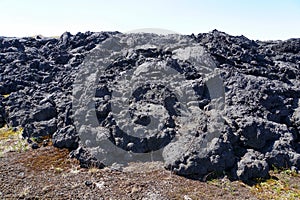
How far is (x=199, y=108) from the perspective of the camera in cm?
1942

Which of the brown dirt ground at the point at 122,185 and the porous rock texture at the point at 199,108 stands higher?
the porous rock texture at the point at 199,108

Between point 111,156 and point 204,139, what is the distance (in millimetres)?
5347

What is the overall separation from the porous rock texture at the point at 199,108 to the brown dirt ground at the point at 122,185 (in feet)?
2.38

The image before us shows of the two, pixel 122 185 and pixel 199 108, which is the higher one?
pixel 199 108

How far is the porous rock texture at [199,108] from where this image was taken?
16.1 m

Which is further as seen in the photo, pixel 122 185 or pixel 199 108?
pixel 199 108

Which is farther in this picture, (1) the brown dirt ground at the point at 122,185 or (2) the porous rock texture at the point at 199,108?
(2) the porous rock texture at the point at 199,108

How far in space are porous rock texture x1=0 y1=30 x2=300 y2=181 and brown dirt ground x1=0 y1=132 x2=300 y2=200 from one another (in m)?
0.72

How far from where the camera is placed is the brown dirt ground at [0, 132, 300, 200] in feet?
44.8

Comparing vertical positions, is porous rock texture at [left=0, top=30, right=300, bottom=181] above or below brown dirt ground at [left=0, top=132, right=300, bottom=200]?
above

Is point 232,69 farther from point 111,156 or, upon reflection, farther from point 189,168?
point 111,156

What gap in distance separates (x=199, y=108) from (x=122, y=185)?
7832 millimetres

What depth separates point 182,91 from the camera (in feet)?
67.2

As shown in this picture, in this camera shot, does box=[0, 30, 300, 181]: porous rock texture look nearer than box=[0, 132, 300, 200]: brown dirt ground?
No
